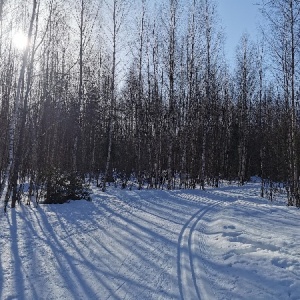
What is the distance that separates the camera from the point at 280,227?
30.2 feet

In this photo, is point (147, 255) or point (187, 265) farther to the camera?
point (147, 255)

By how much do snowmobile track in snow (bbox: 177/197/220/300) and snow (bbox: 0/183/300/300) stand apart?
2cm

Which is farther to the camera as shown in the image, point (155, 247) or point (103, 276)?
point (155, 247)

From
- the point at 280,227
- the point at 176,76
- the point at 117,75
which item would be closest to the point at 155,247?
the point at 280,227

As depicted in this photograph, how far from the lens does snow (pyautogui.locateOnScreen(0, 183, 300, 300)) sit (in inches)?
194

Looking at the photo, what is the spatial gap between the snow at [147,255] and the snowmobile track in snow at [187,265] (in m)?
0.02

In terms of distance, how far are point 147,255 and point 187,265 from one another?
1052 millimetres

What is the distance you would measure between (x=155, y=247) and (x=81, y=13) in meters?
17.0

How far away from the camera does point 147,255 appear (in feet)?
22.3

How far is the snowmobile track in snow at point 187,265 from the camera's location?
4.86 meters

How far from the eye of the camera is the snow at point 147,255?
4.94 m

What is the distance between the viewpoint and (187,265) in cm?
611

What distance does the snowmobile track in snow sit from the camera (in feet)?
15.9

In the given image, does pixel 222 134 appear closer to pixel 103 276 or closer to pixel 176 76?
pixel 176 76
